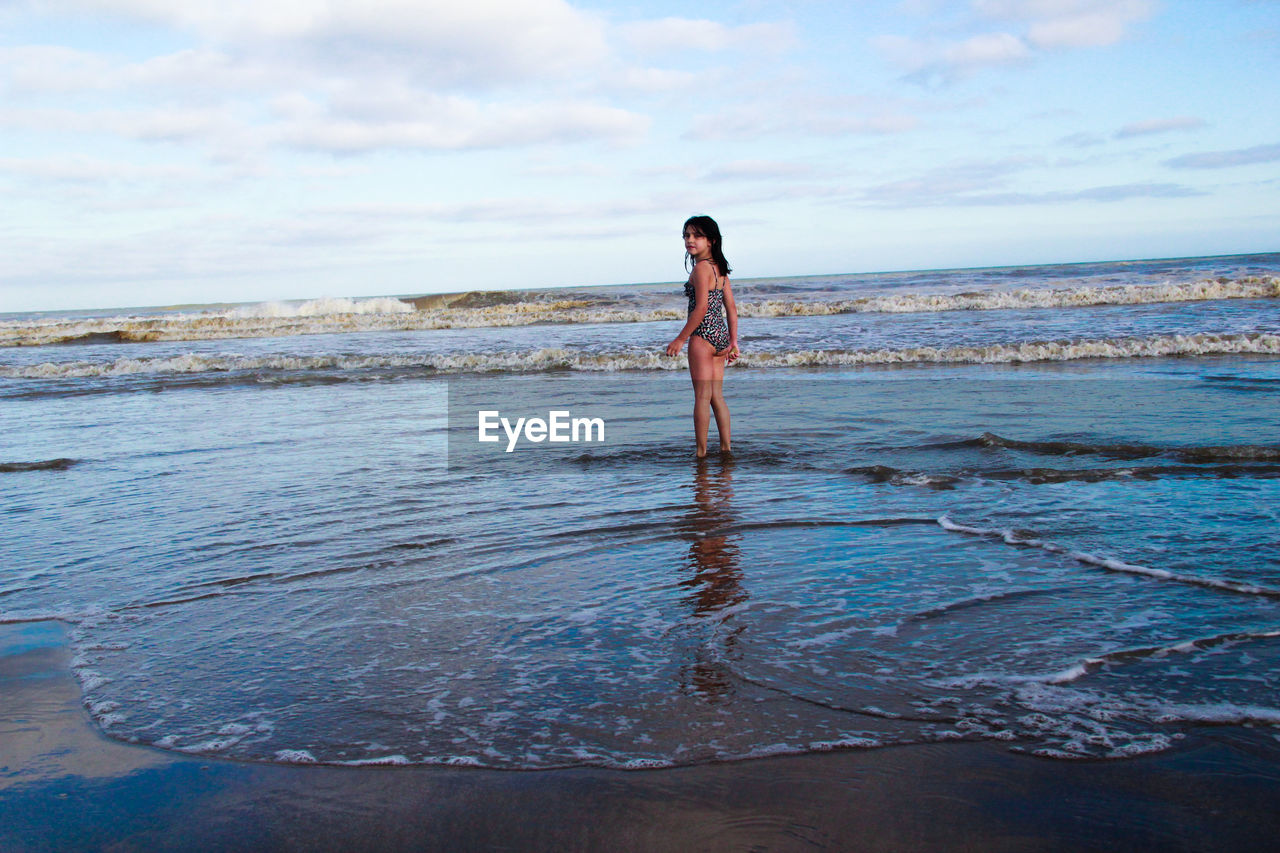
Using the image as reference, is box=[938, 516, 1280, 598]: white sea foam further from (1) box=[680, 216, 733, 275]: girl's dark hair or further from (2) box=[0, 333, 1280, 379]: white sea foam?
(2) box=[0, 333, 1280, 379]: white sea foam

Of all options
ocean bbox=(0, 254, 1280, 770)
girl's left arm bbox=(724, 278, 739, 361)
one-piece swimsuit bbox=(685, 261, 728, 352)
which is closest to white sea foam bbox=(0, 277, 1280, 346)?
ocean bbox=(0, 254, 1280, 770)

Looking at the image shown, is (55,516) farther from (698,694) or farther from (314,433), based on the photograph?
(698,694)

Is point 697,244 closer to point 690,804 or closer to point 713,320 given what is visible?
point 713,320

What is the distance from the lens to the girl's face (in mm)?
6578

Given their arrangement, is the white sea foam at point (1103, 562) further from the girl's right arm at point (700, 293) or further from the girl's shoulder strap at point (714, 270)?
the girl's shoulder strap at point (714, 270)

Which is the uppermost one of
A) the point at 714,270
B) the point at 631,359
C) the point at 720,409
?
the point at 714,270

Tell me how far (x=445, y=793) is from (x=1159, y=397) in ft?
28.5

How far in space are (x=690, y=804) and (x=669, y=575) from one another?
178cm

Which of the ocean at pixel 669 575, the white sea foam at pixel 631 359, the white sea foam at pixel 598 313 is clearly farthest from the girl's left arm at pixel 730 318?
the white sea foam at pixel 598 313

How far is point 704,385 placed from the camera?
674 cm

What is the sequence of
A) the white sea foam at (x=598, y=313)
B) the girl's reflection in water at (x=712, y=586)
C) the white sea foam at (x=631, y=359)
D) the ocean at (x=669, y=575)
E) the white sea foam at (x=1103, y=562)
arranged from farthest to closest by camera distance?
the white sea foam at (x=598, y=313) < the white sea foam at (x=631, y=359) < the white sea foam at (x=1103, y=562) < the girl's reflection in water at (x=712, y=586) < the ocean at (x=669, y=575)

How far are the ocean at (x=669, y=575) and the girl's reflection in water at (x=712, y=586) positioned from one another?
2cm

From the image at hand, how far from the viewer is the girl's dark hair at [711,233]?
257 inches

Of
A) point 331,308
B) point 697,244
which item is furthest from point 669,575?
point 331,308
